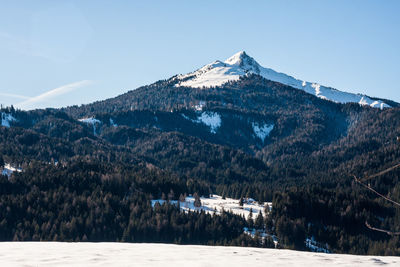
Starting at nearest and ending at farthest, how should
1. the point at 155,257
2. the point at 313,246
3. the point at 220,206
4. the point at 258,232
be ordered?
1. the point at 155,257
2. the point at 258,232
3. the point at 313,246
4. the point at 220,206

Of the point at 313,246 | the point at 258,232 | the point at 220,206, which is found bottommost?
the point at 313,246

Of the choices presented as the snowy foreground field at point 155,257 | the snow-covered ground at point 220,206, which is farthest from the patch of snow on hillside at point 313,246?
the snowy foreground field at point 155,257

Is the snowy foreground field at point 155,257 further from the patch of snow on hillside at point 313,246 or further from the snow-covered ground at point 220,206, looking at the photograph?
the snow-covered ground at point 220,206

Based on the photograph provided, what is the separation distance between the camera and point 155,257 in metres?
22.0

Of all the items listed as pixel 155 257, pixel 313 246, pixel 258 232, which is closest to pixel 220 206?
pixel 258 232

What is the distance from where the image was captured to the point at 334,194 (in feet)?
593

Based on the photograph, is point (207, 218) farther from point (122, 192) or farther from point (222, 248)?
point (222, 248)

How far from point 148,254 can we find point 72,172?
563 feet

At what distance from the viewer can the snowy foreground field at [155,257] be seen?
20188 mm

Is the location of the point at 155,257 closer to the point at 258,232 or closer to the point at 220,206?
the point at 258,232

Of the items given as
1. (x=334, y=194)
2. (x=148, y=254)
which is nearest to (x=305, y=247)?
(x=334, y=194)

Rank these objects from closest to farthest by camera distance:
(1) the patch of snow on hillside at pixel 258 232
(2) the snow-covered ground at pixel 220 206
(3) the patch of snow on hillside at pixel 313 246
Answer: (1) the patch of snow on hillside at pixel 258 232, (3) the patch of snow on hillside at pixel 313 246, (2) the snow-covered ground at pixel 220 206

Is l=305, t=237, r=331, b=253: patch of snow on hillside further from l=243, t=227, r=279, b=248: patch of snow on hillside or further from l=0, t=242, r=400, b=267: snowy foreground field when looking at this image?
l=0, t=242, r=400, b=267: snowy foreground field

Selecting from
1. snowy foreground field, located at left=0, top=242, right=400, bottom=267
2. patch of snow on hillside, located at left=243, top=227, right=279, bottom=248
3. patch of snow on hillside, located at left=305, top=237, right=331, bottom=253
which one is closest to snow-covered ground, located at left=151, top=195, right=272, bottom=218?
patch of snow on hillside, located at left=243, top=227, right=279, bottom=248
